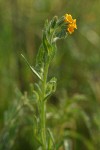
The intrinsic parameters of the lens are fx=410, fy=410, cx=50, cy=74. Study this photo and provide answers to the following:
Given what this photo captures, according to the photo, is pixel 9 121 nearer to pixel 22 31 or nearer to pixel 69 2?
pixel 22 31

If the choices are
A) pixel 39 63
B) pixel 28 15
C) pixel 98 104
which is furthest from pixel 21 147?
pixel 28 15

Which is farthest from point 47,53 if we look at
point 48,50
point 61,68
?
point 61,68

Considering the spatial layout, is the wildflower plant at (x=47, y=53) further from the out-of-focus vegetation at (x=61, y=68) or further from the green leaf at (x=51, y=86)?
the out-of-focus vegetation at (x=61, y=68)

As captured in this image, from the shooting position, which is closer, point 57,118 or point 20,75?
point 57,118

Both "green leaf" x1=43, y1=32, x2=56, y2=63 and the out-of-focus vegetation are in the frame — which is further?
the out-of-focus vegetation

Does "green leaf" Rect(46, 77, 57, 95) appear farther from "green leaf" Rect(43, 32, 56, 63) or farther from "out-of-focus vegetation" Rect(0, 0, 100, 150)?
"out-of-focus vegetation" Rect(0, 0, 100, 150)

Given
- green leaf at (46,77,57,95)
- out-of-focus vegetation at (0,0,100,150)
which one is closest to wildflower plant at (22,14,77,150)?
green leaf at (46,77,57,95)

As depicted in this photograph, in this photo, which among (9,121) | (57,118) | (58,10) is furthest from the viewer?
(58,10)

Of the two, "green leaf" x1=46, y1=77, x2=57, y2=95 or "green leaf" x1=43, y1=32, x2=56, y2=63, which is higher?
"green leaf" x1=43, y1=32, x2=56, y2=63

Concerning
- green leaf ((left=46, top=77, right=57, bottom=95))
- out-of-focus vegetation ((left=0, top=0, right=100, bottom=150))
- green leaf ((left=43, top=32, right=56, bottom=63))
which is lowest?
green leaf ((left=46, top=77, right=57, bottom=95))
